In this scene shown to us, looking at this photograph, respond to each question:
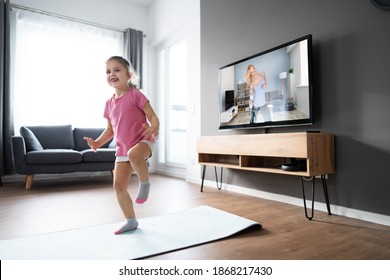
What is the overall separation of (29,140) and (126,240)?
2.76 meters

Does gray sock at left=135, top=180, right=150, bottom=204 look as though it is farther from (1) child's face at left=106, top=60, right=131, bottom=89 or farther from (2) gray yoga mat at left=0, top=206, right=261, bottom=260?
(1) child's face at left=106, top=60, right=131, bottom=89

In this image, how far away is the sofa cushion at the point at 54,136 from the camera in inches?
151

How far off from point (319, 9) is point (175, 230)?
6.63 ft

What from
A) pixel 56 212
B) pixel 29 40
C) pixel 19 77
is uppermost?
pixel 29 40

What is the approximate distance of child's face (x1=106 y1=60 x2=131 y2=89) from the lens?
1502mm

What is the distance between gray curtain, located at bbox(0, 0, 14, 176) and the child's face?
10.1ft

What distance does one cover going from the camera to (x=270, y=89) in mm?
2410

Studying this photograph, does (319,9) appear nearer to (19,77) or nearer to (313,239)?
(313,239)

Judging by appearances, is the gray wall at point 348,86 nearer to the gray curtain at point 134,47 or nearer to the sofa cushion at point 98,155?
the sofa cushion at point 98,155

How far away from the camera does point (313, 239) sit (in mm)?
1474

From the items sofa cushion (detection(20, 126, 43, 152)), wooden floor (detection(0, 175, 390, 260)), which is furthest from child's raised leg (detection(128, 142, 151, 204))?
sofa cushion (detection(20, 126, 43, 152))

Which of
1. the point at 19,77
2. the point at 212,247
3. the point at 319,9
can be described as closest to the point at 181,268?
the point at 212,247

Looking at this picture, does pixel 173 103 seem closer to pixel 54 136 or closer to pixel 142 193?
pixel 54 136

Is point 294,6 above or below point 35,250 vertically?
above
